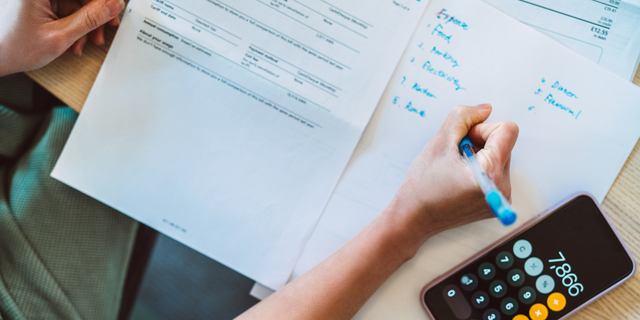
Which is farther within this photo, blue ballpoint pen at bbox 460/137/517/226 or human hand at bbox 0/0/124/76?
human hand at bbox 0/0/124/76

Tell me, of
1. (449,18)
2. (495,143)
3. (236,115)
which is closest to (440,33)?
(449,18)

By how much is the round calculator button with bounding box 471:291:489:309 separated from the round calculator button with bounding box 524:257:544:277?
6cm

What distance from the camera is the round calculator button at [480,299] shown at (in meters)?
0.46

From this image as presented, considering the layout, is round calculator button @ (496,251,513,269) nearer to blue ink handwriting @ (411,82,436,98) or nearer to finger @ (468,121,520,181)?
finger @ (468,121,520,181)

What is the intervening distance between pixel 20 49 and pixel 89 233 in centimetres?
24

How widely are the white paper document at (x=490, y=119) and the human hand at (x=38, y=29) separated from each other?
Answer: 0.34 m

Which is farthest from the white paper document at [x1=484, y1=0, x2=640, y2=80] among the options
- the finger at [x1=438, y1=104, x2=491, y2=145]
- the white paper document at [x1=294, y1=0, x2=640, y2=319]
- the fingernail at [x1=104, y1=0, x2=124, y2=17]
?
the fingernail at [x1=104, y1=0, x2=124, y2=17]

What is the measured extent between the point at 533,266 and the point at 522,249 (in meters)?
0.02

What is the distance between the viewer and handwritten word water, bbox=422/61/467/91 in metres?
0.47

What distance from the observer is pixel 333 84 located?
474mm

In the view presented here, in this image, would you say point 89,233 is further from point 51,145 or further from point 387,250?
point 387,250

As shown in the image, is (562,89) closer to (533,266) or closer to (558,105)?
(558,105)

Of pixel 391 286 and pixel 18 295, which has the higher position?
pixel 391 286

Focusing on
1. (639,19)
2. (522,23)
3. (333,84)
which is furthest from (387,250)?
(639,19)
